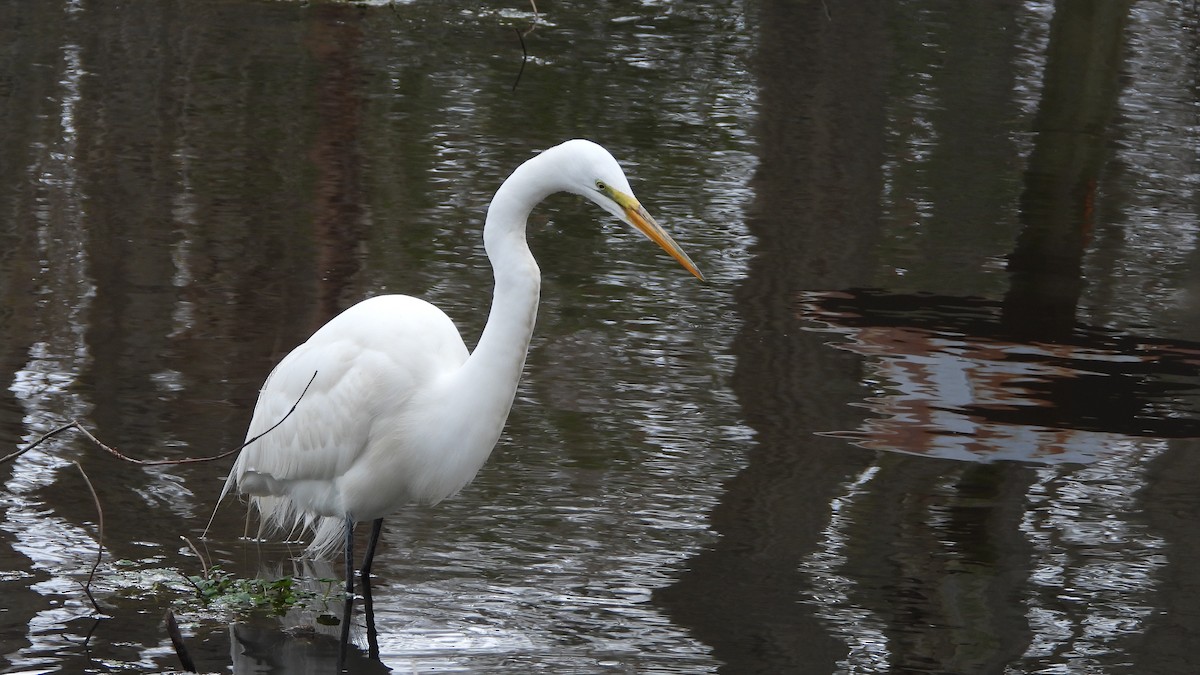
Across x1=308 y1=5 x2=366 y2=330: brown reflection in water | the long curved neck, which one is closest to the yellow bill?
the long curved neck

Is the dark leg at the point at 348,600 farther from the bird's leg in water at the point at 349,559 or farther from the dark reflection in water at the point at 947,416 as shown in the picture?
the dark reflection in water at the point at 947,416

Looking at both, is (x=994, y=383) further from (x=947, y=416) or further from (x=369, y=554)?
(x=369, y=554)

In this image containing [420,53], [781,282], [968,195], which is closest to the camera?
[781,282]

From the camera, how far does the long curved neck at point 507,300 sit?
11.4 feet

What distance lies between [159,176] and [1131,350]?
5.17m

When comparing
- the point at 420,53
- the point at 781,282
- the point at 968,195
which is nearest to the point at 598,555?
the point at 781,282

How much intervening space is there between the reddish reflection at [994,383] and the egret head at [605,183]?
87.4 inches

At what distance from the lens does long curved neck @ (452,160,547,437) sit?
3461 millimetres

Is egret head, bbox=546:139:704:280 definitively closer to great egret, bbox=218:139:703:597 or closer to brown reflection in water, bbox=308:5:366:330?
great egret, bbox=218:139:703:597

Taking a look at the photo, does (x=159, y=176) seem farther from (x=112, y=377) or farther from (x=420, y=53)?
(x=420, y=53)

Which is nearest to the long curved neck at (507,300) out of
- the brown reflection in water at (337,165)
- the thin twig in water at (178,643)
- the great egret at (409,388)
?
the great egret at (409,388)

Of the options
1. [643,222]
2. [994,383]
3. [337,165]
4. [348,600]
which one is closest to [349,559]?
[348,600]

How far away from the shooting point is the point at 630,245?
299 inches

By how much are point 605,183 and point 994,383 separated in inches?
124
